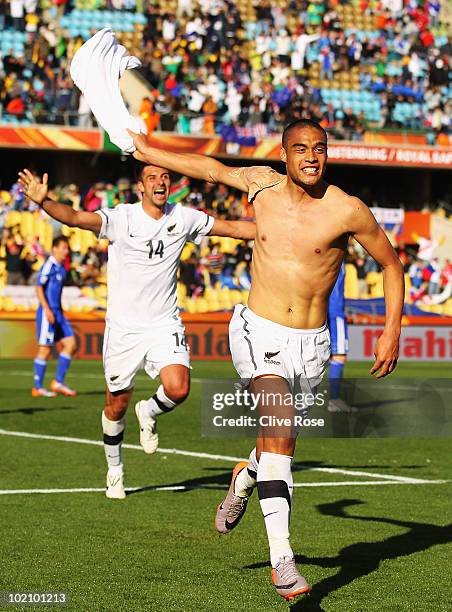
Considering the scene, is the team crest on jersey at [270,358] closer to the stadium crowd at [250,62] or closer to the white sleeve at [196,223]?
the white sleeve at [196,223]

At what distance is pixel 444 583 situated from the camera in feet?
22.9

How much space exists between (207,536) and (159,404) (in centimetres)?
208

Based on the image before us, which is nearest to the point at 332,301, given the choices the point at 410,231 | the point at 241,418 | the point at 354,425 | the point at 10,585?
the point at 354,425

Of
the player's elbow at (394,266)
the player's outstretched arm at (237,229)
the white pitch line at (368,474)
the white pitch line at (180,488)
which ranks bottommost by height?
the white pitch line at (368,474)

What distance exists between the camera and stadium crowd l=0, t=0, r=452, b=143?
34.2 meters

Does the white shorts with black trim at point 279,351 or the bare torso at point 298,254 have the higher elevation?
the bare torso at point 298,254

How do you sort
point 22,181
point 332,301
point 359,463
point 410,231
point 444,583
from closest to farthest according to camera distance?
point 444,583, point 22,181, point 359,463, point 332,301, point 410,231

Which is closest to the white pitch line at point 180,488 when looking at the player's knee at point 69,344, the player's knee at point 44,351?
the player's knee at point 69,344

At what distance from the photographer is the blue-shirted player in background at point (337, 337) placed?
17.1m

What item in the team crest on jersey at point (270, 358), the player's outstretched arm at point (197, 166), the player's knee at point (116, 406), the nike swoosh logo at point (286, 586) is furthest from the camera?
the player's knee at point (116, 406)

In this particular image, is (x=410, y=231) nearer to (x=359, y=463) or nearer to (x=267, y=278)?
(x=359, y=463)

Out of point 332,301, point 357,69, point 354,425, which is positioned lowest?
point 354,425

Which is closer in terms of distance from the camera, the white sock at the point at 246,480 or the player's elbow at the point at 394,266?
the player's elbow at the point at 394,266

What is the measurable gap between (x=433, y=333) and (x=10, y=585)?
25.6 metres
